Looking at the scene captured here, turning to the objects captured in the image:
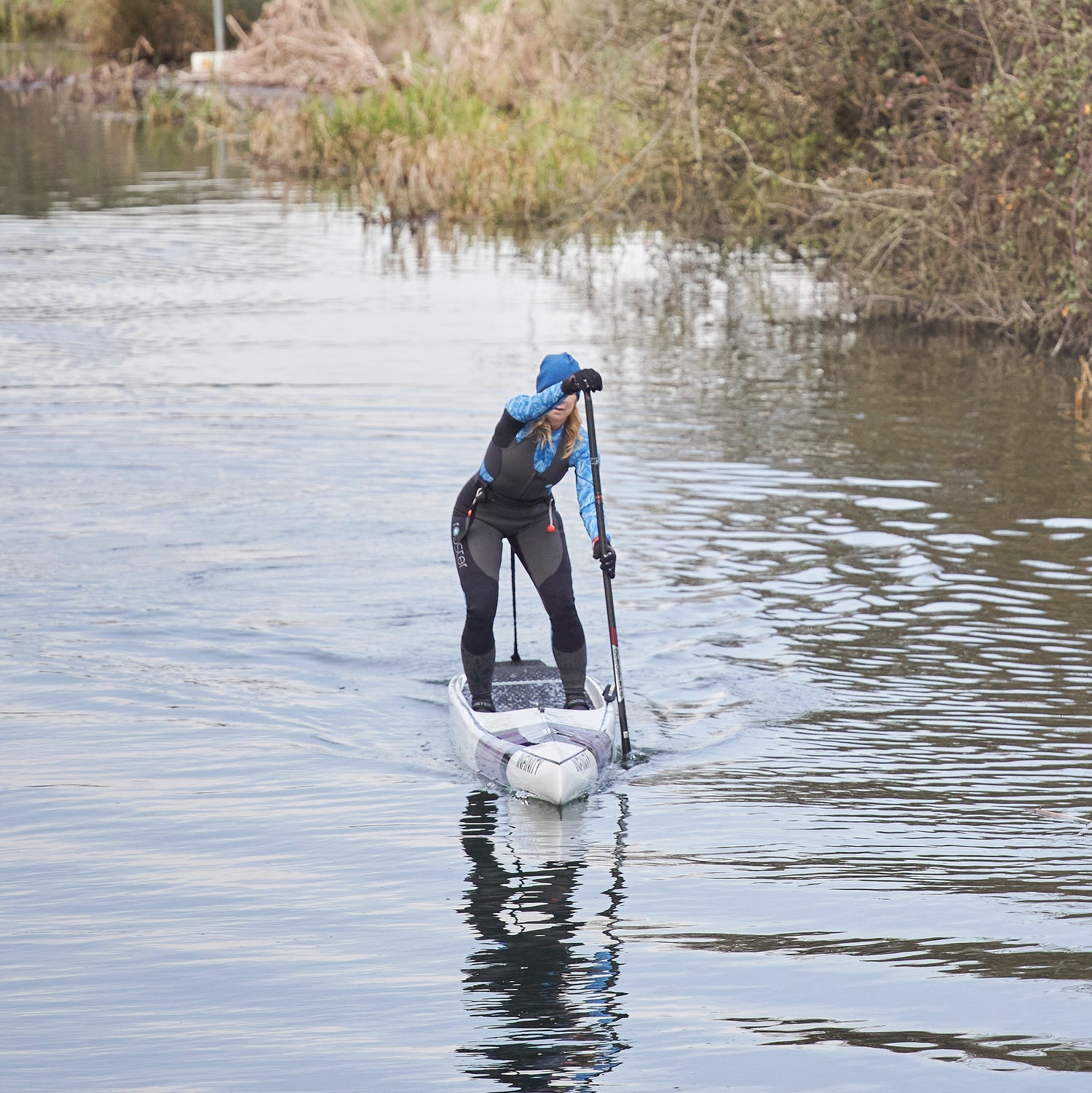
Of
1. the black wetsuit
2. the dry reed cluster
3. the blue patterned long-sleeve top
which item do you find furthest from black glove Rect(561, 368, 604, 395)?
the dry reed cluster

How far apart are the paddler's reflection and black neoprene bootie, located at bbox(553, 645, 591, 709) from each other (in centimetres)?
78

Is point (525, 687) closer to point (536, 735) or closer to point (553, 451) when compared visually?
point (536, 735)

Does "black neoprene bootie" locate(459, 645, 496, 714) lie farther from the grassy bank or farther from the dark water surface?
the grassy bank

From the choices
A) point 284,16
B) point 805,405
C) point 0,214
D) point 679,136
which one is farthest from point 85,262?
point 284,16

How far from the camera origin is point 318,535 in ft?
44.4

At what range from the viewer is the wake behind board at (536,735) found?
854 cm

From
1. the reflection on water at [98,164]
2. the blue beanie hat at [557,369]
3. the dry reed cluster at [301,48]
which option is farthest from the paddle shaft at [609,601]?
the dry reed cluster at [301,48]

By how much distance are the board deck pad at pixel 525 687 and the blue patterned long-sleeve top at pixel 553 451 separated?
0.94m

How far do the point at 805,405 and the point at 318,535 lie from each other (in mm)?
6358

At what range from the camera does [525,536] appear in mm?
9383

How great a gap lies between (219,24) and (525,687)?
2107 inches

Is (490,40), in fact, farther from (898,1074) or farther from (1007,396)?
(898,1074)

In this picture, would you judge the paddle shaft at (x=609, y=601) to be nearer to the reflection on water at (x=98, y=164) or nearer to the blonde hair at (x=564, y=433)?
the blonde hair at (x=564, y=433)

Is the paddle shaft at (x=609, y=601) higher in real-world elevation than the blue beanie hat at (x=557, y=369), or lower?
lower
